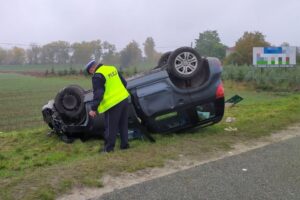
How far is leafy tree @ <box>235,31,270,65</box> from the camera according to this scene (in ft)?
188

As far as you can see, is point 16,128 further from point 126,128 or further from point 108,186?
point 108,186

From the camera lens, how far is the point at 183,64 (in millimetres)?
8336

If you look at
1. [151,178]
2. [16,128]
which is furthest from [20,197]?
[16,128]

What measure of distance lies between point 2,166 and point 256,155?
365 centimetres

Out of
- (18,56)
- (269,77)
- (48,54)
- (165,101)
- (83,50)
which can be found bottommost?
(269,77)

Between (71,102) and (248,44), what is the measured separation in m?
52.0

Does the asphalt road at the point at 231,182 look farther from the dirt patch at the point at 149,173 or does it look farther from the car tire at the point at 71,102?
the car tire at the point at 71,102

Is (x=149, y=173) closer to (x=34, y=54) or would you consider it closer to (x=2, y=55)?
(x=34, y=54)

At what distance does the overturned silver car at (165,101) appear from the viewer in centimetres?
809

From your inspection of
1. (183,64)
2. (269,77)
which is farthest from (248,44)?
(183,64)

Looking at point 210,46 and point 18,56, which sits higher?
point 18,56

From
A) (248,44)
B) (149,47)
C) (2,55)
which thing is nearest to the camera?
(149,47)

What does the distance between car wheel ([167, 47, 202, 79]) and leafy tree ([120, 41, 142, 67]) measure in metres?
37.2

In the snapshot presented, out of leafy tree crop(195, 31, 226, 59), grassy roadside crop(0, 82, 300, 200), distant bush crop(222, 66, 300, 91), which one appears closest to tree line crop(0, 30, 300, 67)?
leafy tree crop(195, 31, 226, 59)
